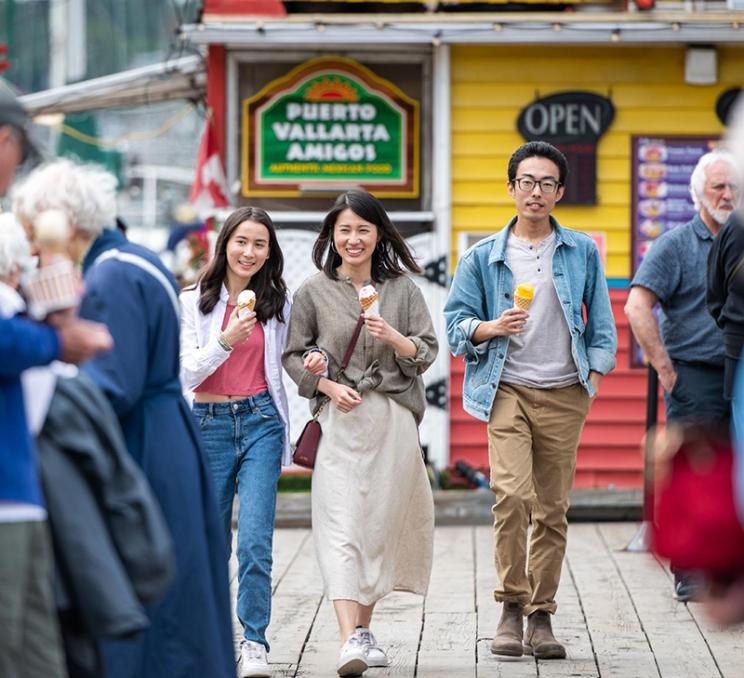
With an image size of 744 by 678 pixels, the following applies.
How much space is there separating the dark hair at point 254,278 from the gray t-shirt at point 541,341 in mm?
1047

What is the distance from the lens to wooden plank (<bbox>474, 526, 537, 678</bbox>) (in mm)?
7055

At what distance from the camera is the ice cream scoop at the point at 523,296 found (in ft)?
23.4

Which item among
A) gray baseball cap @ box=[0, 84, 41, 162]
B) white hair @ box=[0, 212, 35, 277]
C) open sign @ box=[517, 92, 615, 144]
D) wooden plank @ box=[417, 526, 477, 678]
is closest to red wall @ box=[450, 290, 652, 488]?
open sign @ box=[517, 92, 615, 144]

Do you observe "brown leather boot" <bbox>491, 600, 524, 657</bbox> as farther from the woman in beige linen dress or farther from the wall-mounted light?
the wall-mounted light

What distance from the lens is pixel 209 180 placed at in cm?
1250

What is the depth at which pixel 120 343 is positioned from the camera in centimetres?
495

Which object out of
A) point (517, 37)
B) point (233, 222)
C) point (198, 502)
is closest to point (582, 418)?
point (233, 222)

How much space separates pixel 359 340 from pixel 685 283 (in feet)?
7.34

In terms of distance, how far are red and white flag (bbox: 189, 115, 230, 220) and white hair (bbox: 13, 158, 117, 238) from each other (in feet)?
24.7

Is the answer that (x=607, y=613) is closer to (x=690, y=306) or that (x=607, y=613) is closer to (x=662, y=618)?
(x=662, y=618)

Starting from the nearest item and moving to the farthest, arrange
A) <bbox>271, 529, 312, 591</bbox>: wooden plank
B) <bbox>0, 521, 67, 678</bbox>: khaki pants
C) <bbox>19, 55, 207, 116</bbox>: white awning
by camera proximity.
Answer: <bbox>0, 521, 67, 678</bbox>: khaki pants < <bbox>271, 529, 312, 591</bbox>: wooden plank < <bbox>19, 55, 207, 116</bbox>: white awning

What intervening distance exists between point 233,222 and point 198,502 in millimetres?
2232

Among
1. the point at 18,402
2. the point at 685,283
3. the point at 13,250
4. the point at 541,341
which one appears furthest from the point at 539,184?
the point at 18,402

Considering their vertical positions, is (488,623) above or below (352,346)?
below
